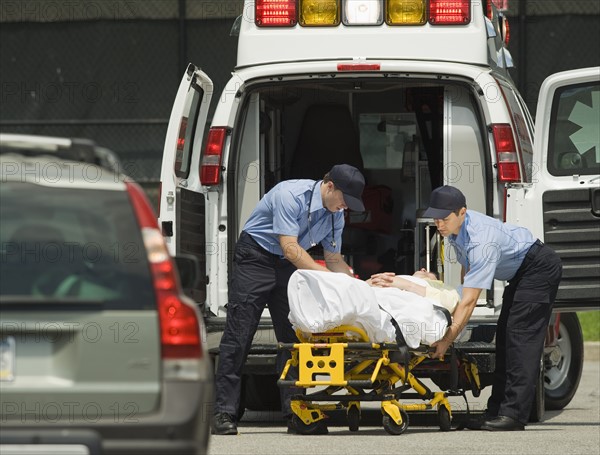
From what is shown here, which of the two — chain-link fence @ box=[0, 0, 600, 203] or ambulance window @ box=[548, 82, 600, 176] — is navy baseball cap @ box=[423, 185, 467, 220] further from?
chain-link fence @ box=[0, 0, 600, 203]

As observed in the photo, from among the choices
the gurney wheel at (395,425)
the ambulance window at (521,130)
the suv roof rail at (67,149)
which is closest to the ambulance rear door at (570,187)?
the ambulance window at (521,130)

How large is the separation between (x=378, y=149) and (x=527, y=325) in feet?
14.1

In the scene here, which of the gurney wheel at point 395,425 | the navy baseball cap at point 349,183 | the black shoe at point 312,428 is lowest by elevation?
the black shoe at point 312,428

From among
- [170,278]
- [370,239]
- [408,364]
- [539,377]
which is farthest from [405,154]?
[170,278]

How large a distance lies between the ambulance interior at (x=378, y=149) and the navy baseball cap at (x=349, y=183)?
0.92 m

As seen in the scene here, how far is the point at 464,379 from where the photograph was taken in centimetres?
933

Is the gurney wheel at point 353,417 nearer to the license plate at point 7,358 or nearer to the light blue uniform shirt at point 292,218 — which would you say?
the light blue uniform shirt at point 292,218

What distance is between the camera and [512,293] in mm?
9297

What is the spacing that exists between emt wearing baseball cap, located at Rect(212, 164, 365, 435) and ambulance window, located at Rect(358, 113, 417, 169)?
12.7ft

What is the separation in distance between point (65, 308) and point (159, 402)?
45cm

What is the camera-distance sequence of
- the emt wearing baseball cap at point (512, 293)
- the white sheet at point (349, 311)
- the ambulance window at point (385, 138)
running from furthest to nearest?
1. the ambulance window at point (385, 138)
2. the emt wearing baseball cap at point (512, 293)
3. the white sheet at point (349, 311)

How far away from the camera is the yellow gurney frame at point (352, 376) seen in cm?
852

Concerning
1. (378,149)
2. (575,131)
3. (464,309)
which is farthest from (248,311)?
(378,149)

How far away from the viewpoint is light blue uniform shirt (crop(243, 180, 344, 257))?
898 centimetres
